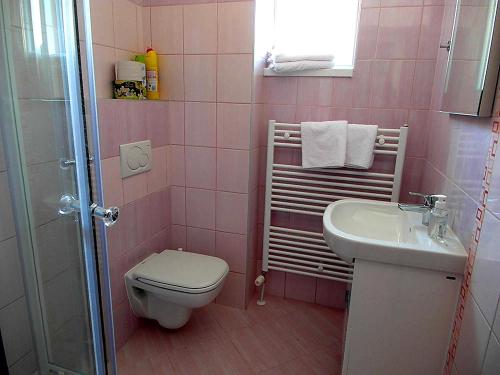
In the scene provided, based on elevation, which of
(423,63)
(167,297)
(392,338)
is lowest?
(167,297)

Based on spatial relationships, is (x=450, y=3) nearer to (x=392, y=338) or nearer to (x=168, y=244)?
(x=392, y=338)

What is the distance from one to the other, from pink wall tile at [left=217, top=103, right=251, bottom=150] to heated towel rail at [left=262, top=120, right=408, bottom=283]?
16 cm

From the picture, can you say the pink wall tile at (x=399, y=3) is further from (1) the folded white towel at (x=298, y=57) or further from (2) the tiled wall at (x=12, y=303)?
(2) the tiled wall at (x=12, y=303)

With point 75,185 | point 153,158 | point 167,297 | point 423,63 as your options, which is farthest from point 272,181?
point 75,185

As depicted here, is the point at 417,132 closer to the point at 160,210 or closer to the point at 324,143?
the point at 324,143

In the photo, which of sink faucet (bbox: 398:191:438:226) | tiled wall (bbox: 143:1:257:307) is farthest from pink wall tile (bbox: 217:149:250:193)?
sink faucet (bbox: 398:191:438:226)

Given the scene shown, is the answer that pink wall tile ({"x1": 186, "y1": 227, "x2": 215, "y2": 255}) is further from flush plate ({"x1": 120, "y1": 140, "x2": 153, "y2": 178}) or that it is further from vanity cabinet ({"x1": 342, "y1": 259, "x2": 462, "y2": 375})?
vanity cabinet ({"x1": 342, "y1": 259, "x2": 462, "y2": 375})

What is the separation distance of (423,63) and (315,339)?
62.0 inches

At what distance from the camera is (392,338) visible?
1.22 meters

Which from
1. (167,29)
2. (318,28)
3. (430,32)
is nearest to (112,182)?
(167,29)

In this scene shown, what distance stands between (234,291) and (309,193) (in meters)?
0.78

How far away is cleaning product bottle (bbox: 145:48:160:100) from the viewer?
6.09ft

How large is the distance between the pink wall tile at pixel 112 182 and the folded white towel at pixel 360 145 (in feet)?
3.85

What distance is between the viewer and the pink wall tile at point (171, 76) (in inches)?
75.9
